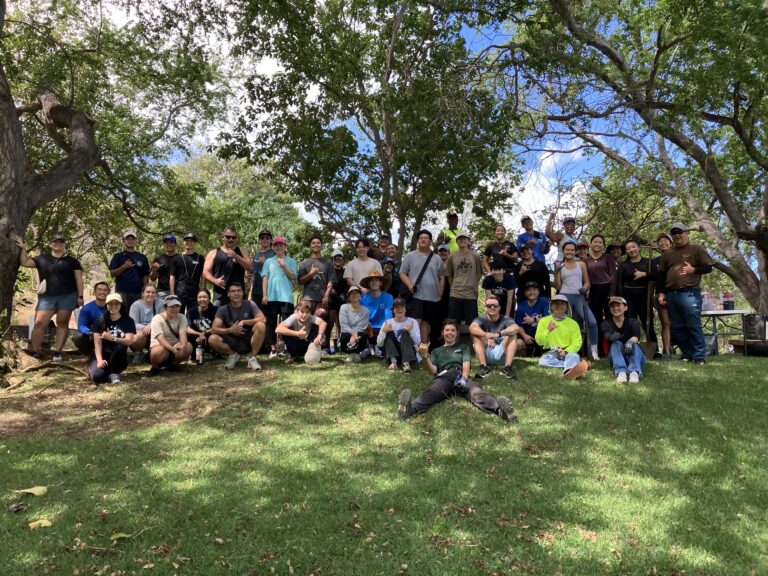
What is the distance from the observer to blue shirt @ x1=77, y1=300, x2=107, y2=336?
7664mm

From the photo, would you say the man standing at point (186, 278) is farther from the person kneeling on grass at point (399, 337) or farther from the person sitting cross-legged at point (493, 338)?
the person sitting cross-legged at point (493, 338)

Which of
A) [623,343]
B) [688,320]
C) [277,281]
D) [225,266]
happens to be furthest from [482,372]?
[225,266]

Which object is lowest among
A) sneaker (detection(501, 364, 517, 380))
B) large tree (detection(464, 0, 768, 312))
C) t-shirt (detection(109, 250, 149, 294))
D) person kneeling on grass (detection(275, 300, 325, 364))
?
sneaker (detection(501, 364, 517, 380))

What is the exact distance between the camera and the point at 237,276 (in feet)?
28.3

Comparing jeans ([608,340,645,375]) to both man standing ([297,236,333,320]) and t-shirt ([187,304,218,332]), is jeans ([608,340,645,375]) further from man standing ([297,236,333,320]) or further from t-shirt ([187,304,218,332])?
t-shirt ([187,304,218,332])

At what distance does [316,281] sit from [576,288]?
14.3 feet

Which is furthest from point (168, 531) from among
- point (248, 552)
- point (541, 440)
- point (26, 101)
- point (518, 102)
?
point (26, 101)

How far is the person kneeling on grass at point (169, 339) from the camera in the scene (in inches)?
297

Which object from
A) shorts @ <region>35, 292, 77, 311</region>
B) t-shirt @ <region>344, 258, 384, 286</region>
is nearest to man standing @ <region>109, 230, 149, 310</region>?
shorts @ <region>35, 292, 77, 311</region>

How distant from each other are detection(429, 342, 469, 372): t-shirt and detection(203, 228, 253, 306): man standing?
375 cm

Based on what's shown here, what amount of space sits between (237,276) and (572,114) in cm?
746

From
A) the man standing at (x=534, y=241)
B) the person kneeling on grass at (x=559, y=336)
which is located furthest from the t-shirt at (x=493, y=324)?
the man standing at (x=534, y=241)

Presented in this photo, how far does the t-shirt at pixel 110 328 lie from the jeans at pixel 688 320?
328 inches

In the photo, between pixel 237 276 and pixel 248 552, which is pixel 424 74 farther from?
pixel 248 552
